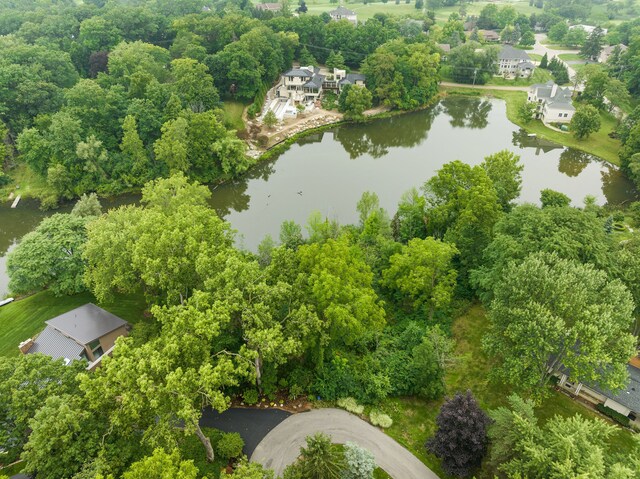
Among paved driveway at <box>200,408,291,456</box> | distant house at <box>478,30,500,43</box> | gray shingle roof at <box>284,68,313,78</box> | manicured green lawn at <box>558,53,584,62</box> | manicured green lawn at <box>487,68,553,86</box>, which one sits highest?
gray shingle roof at <box>284,68,313,78</box>

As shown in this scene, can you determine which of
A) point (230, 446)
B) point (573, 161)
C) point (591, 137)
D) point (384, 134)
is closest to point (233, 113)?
point (384, 134)

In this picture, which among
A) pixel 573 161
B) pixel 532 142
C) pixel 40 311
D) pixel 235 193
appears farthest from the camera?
pixel 532 142

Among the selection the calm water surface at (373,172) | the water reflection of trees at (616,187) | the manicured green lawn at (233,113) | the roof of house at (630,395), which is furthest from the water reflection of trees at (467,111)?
the roof of house at (630,395)

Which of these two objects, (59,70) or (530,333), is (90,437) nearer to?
(530,333)

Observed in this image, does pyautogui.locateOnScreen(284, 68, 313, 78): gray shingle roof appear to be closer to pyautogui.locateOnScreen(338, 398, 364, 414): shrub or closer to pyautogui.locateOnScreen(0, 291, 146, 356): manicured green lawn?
pyautogui.locateOnScreen(0, 291, 146, 356): manicured green lawn

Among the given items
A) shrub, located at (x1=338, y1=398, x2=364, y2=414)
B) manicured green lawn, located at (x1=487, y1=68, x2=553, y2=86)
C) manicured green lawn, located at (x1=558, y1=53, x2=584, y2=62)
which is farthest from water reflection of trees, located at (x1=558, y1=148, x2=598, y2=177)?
manicured green lawn, located at (x1=558, y1=53, x2=584, y2=62)

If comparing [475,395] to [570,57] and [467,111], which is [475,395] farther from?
[570,57]

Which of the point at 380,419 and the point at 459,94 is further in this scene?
the point at 459,94
